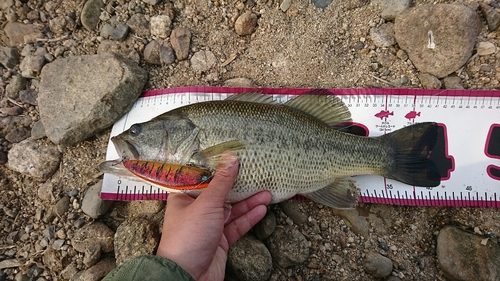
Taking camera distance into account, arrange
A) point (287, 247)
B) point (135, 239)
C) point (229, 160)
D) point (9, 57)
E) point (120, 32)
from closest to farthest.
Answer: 1. point (229, 160)
2. point (135, 239)
3. point (287, 247)
4. point (120, 32)
5. point (9, 57)

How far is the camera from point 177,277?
209 centimetres

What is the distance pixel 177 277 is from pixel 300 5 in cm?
319

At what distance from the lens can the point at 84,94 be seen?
3.29 meters

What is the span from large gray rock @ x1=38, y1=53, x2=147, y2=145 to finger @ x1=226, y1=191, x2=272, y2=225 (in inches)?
67.1

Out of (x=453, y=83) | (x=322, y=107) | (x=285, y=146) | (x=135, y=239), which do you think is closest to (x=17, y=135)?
(x=135, y=239)

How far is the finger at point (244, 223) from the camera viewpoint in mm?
2861

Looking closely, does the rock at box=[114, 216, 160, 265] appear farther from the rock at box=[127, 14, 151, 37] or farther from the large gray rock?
the rock at box=[127, 14, 151, 37]

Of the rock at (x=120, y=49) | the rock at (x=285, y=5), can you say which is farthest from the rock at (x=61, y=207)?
the rock at (x=285, y=5)

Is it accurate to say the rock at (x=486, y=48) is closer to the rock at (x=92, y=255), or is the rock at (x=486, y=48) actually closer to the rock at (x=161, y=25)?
the rock at (x=161, y=25)

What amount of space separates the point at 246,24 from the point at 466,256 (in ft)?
10.9

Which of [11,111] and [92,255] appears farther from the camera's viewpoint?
[11,111]

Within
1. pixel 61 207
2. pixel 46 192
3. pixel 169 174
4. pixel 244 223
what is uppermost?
pixel 169 174

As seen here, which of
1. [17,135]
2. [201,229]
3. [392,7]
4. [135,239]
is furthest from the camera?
[17,135]

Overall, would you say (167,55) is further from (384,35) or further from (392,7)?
(392,7)
